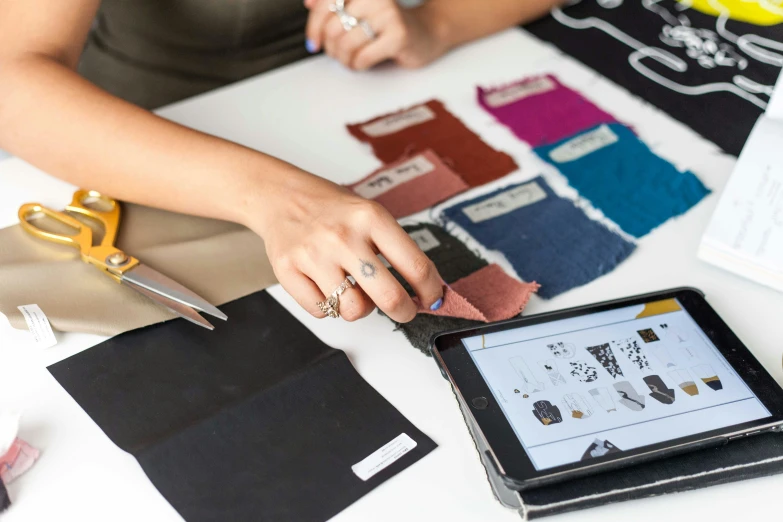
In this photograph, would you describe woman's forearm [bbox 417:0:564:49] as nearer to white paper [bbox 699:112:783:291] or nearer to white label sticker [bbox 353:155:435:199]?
white label sticker [bbox 353:155:435:199]

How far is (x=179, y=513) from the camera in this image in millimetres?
525

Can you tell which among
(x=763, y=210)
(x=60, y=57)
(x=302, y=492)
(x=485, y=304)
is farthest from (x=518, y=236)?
(x=60, y=57)

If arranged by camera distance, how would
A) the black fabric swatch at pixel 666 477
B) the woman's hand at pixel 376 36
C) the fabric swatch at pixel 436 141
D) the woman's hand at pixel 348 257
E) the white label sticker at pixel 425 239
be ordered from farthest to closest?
the woman's hand at pixel 376 36 < the fabric swatch at pixel 436 141 < the white label sticker at pixel 425 239 < the woman's hand at pixel 348 257 < the black fabric swatch at pixel 666 477

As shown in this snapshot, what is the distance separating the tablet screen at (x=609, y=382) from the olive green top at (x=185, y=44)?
2.16 feet

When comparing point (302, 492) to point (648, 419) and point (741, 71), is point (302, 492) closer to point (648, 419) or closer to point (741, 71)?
point (648, 419)

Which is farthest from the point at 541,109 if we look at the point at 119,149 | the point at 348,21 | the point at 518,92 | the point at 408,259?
the point at 119,149

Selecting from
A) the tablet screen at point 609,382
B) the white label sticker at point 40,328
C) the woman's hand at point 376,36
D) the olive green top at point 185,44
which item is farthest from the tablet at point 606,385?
the olive green top at point 185,44

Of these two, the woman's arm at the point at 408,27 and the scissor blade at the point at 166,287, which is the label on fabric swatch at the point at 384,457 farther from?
the woman's arm at the point at 408,27

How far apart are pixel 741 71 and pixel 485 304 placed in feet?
1.79

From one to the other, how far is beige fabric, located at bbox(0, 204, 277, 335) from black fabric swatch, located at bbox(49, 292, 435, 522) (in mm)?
23

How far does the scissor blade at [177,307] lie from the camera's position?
2.12 ft

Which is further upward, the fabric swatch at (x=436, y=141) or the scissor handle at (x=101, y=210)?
the fabric swatch at (x=436, y=141)

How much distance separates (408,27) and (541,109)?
0.65ft

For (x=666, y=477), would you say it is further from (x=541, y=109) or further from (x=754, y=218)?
(x=541, y=109)
